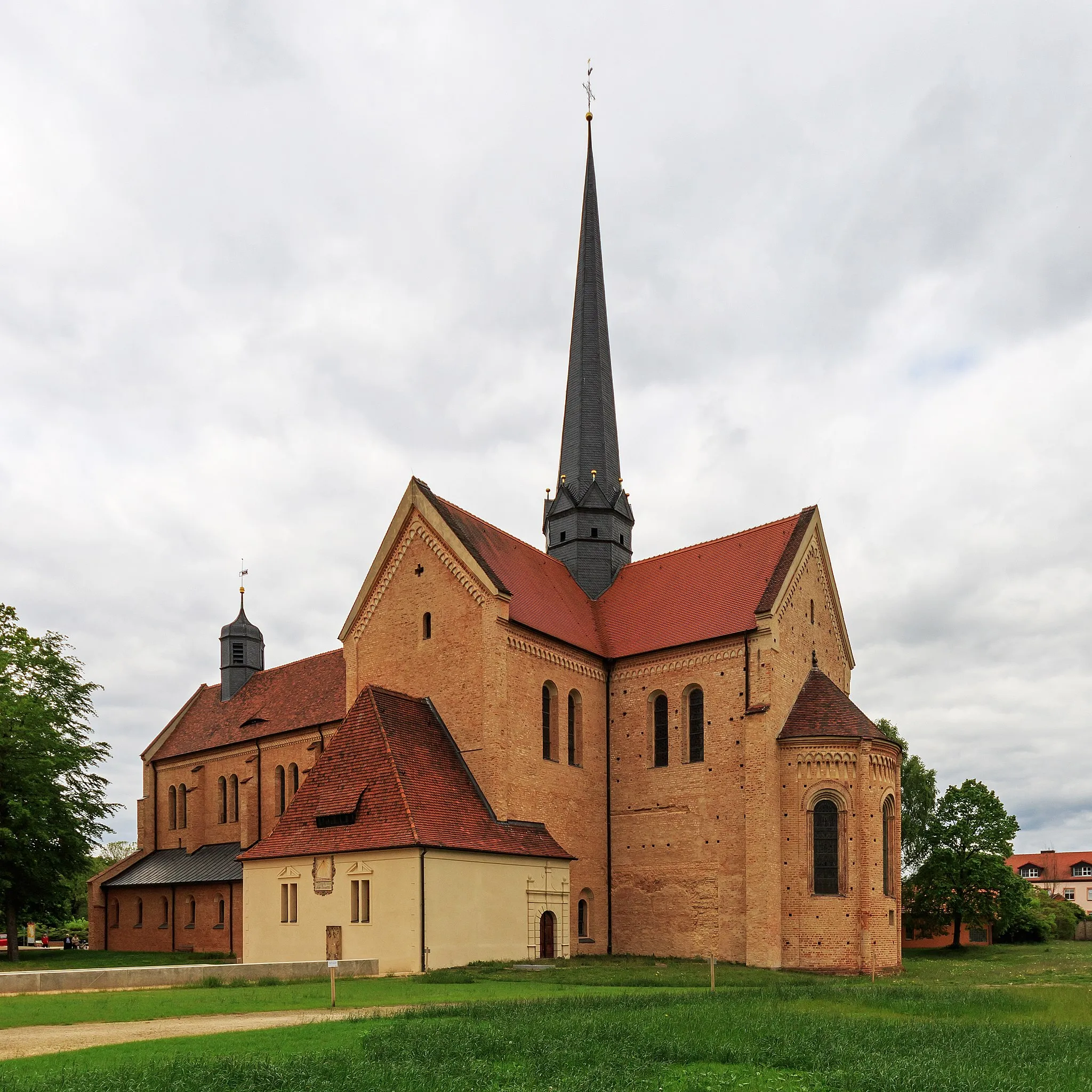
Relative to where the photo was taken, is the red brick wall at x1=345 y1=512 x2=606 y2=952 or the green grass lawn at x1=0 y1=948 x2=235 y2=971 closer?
the red brick wall at x1=345 y1=512 x2=606 y2=952

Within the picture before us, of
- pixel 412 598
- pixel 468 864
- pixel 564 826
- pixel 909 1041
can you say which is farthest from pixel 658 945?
pixel 909 1041

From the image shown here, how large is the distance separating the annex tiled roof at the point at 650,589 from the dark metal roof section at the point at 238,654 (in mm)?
19312

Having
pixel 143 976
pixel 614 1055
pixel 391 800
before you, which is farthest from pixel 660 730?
pixel 614 1055

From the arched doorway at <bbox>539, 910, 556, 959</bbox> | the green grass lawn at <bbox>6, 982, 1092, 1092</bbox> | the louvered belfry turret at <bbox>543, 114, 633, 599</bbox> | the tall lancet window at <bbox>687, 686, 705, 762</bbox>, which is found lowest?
the arched doorway at <bbox>539, 910, 556, 959</bbox>

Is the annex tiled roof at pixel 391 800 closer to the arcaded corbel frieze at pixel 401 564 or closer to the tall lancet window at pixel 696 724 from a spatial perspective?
the arcaded corbel frieze at pixel 401 564

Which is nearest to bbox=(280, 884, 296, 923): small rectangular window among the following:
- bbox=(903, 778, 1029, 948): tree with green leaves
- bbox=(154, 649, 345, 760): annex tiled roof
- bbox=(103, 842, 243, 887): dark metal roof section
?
bbox=(154, 649, 345, 760): annex tiled roof

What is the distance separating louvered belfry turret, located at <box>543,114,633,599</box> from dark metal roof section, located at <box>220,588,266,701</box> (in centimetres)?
1806

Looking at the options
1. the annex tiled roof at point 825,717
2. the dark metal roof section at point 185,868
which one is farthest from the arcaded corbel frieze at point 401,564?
the dark metal roof section at point 185,868

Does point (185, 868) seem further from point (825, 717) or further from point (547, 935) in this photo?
point (825, 717)

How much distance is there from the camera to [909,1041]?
14594mm

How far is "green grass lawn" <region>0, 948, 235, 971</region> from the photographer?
36.3 meters

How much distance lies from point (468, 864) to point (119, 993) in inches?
442

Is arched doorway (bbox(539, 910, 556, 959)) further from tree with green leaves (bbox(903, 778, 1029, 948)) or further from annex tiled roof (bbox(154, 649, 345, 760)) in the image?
tree with green leaves (bbox(903, 778, 1029, 948))

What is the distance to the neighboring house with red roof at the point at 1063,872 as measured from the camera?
377 feet
